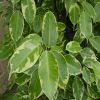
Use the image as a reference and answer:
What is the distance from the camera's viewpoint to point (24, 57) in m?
0.29

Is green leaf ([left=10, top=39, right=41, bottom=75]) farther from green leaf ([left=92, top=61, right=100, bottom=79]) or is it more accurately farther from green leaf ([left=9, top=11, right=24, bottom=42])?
green leaf ([left=92, top=61, right=100, bottom=79])

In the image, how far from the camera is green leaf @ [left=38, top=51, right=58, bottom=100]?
271mm

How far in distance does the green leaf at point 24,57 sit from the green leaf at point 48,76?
3 centimetres

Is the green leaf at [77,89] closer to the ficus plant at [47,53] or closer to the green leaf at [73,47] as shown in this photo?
the ficus plant at [47,53]

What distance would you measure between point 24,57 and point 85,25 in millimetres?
298

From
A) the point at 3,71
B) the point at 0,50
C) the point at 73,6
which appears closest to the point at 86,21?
the point at 73,6

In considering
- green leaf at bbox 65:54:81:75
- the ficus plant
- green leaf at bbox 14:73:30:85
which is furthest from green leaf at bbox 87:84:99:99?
green leaf at bbox 14:73:30:85

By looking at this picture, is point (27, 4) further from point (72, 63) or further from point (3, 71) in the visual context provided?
point (3, 71)

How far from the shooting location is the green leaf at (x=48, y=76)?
0.27 metres

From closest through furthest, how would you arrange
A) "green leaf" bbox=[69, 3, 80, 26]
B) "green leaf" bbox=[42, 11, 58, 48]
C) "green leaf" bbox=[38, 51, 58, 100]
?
"green leaf" bbox=[38, 51, 58, 100]
"green leaf" bbox=[42, 11, 58, 48]
"green leaf" bbox=[69, 3, 80, 26]

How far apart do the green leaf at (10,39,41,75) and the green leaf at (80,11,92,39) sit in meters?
0.22

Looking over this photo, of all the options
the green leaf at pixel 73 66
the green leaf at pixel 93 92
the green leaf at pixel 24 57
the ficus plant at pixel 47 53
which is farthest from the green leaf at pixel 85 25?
the green leaf at pixel 93 92

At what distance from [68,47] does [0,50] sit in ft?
1.09

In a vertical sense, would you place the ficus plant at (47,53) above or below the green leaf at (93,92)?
above
